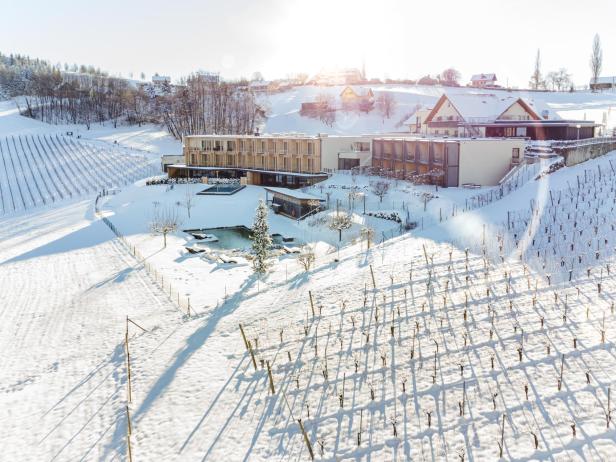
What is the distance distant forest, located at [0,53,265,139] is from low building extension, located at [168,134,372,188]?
24.7 m

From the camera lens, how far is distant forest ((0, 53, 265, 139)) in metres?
83.9

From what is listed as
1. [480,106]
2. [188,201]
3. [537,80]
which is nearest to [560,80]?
[537,80]

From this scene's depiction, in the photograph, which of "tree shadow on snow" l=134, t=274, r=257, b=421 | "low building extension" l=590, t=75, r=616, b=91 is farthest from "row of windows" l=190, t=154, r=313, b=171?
"low building extension" l=590, t=75, r=616, b=91

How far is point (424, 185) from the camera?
4294cm

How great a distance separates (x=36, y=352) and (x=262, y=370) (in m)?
9.38

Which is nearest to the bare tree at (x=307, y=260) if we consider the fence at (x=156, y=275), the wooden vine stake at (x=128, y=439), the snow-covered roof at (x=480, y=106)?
the fence at (x=156, y=275)

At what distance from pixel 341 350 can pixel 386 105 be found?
79859 mm

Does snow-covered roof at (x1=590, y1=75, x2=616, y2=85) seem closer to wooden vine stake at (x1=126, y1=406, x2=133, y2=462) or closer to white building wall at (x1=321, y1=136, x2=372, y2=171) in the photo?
white building wall at (x1=321, y1=136, x2=372, y2=171)

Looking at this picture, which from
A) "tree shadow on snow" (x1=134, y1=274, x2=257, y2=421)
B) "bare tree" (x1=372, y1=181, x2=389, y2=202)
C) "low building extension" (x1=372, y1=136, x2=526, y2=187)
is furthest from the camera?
"low building extension" (x1=372, y1=136, x2=526, y2=187)

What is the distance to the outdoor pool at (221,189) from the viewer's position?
49.5 m

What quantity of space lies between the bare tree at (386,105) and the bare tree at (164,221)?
183 feet

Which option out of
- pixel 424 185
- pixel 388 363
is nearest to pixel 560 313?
pixel 388 363

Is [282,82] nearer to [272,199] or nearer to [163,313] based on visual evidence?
[272,199]

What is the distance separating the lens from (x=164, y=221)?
38.5m
